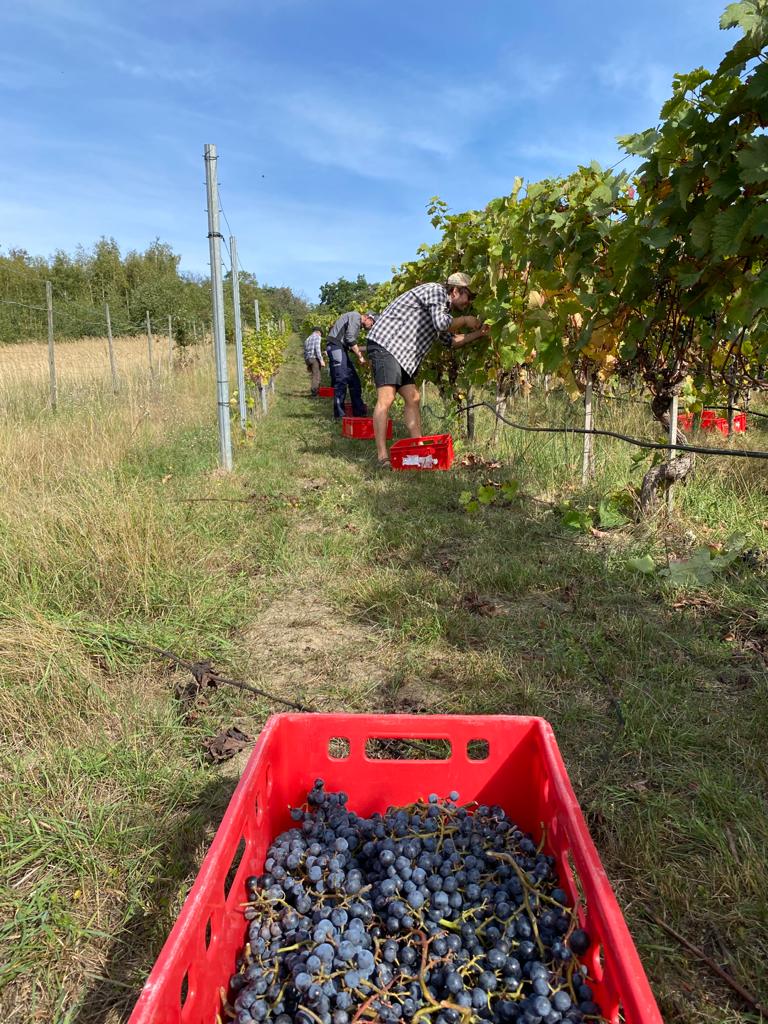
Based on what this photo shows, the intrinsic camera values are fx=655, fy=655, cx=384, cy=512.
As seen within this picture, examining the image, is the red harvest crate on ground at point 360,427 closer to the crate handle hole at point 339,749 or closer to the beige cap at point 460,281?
the beige cap at point 460,281

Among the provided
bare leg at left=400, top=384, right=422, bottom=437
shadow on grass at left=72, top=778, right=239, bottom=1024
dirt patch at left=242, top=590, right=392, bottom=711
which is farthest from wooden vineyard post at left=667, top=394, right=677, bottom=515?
shadow on grass at left=72, top=778, right=239, bottom=1024

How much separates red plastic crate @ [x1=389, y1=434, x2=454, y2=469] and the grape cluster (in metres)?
4.16

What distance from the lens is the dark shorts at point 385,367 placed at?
5777 mm

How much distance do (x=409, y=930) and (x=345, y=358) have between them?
9307 millimetres

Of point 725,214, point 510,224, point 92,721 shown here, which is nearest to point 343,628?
point 92,721

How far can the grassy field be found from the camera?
1.46 metres

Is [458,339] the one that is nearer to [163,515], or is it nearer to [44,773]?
[163,515]

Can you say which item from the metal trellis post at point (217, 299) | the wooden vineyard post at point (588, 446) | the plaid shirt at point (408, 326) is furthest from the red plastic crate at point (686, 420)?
the metal trellis post at point (217, 299)

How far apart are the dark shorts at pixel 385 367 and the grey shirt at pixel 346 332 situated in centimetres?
393

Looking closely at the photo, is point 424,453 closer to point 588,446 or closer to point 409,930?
point 588,446

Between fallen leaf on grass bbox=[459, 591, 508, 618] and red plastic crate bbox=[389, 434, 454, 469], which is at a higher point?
red plastic crate bbox=[389, 434, 454, 469]

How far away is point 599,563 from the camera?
11.0 feet

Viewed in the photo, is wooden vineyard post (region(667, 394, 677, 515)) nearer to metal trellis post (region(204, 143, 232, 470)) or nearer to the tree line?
metal trellis post (region(204, 143, 232, 470))

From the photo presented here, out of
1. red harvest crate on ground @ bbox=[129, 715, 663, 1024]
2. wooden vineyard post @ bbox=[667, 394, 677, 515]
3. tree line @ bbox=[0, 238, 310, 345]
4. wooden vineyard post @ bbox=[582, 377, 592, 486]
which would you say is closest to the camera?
red harvest crate on ground @ bbox=[129, 715, 663, 1024]
